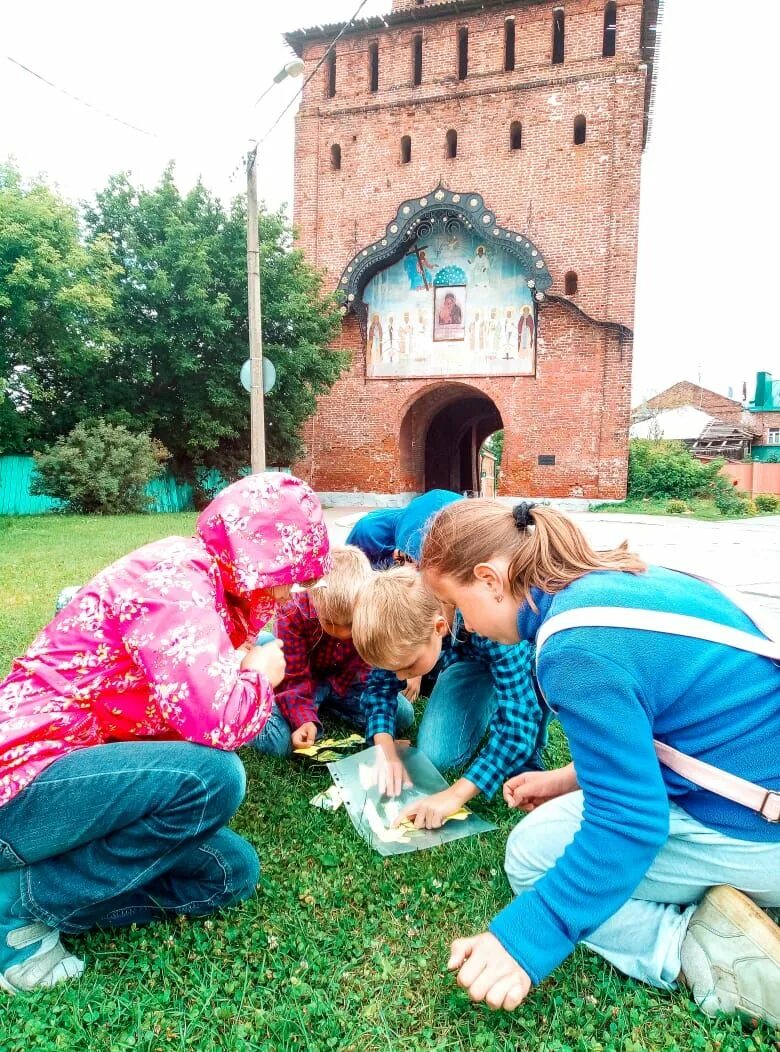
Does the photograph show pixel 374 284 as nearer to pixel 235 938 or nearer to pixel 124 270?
pixel 124 270

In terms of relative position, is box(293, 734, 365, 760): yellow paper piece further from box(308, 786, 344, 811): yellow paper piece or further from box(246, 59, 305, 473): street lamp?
box(246, 59, 305, 473): street lamp

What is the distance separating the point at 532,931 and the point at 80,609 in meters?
1.21

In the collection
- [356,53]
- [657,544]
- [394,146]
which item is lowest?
[657,544]

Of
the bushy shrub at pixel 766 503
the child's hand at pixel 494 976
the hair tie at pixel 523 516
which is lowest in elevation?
the bushy shrub at pixel 766 503

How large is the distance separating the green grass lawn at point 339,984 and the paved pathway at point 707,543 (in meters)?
2.98

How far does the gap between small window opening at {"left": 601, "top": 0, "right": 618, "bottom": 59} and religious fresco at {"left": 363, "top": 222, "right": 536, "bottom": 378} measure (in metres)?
6.21

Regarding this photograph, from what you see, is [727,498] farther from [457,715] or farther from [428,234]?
[457,715]

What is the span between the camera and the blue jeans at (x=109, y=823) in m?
1.62

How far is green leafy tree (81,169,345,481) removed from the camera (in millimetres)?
18031

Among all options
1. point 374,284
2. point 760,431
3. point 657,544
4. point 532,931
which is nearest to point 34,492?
point 374,284

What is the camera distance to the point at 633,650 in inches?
57.0

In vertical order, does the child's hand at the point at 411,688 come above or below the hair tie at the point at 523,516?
below

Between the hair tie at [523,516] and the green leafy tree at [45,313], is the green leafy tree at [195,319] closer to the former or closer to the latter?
the green leafy tree at [45,313]

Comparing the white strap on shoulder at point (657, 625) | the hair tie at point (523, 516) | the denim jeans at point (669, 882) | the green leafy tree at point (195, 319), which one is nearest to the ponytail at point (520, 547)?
the hair tie at point (523, 516)
